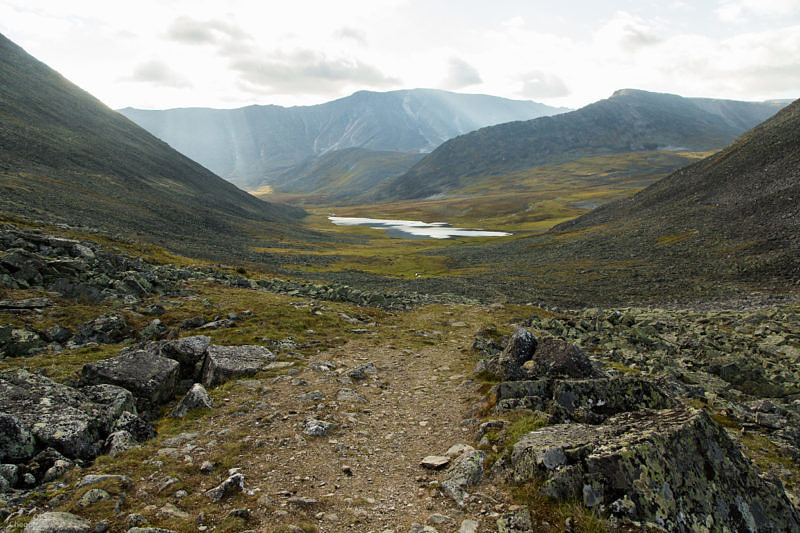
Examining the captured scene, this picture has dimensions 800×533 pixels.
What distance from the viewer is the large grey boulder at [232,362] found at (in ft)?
50.7

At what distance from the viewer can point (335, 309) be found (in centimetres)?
2925

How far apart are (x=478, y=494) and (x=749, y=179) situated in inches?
3915

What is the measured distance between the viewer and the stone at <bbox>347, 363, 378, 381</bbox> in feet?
54.8

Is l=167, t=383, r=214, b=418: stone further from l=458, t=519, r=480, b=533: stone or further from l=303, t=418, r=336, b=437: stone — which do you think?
l=458, t=519, r=480, b=533: stone

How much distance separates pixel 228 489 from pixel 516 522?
A: 600cm

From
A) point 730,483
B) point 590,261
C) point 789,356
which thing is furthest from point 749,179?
point 730,483

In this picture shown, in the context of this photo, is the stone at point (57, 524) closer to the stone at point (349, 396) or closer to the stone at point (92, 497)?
the stone at point (92, 497)

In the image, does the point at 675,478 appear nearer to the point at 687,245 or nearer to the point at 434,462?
the point at 434,462

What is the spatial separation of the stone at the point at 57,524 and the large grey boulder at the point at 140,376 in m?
6.31

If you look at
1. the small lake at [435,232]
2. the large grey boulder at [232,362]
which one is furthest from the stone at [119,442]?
the small lake at [435,232]

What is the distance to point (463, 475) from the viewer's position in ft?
28.7

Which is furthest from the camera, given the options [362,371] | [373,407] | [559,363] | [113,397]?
[362,371]

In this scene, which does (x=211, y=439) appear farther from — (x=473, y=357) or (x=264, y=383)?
(x=473, y=357)

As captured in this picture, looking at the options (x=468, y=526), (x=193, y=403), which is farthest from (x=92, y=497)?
(x=468, y=526)
